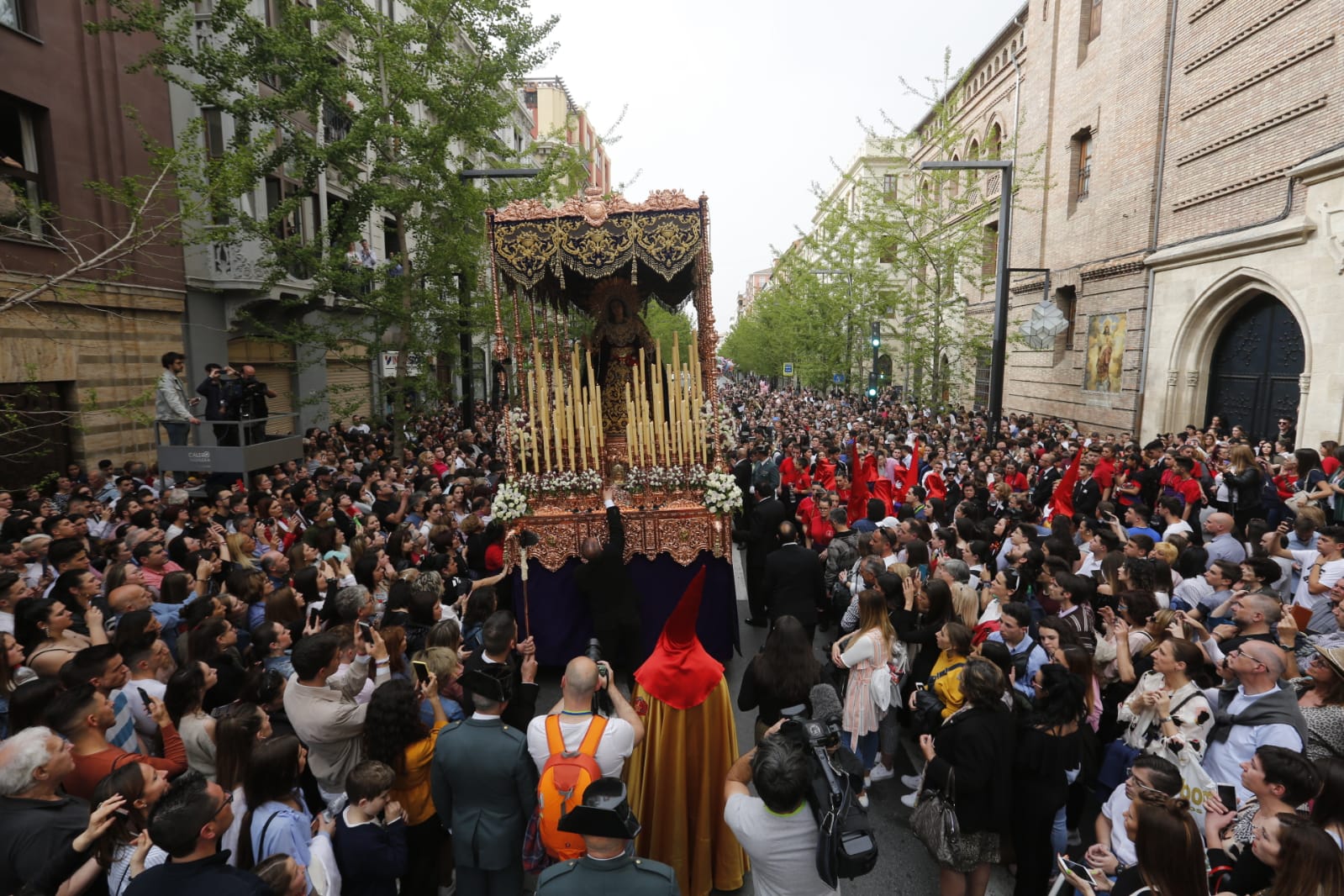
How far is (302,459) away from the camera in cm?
1288

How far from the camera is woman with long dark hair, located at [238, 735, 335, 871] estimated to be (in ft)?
9.93

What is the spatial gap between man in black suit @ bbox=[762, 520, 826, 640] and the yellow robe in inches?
87.9

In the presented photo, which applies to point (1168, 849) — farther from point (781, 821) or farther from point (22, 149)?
point (22, 149)

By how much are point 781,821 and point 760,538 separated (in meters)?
5.35

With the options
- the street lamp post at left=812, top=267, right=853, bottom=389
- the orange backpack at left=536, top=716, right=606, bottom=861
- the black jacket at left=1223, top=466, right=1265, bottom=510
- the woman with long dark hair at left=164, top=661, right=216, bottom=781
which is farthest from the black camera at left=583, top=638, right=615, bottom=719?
the street lamp post at left=812, top=267, right=853, bottom=389

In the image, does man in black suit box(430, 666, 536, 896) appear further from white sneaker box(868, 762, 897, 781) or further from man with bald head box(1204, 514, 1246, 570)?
man with bald head box(1204, 514, 1246, 570)

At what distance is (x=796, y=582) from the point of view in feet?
21.7

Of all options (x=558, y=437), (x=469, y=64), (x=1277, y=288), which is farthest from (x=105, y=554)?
(x=1277, y=288)

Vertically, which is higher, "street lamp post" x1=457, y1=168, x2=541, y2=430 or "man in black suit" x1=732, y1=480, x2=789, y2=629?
"street lamp post" x1=457, y1=168, x2=541, y2=430

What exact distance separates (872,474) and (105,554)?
9220 millimetres

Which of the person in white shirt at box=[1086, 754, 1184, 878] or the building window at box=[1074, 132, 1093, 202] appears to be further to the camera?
the building window at box=[1074, 132, 1093, 202]

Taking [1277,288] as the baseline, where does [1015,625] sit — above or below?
below

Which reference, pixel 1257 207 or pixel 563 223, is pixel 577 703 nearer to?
pixel 563 223

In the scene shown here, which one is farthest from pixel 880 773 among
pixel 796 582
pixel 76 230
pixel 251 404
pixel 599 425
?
pixel 76 230
